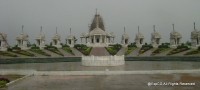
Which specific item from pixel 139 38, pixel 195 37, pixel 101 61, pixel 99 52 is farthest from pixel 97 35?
pixel 101 61

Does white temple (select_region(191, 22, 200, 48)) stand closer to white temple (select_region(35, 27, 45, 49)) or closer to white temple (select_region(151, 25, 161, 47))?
white temple (select_region(151, 25, 161, 47))

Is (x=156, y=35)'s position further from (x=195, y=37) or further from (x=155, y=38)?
(x=195, y=37)

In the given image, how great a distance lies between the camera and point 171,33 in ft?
182

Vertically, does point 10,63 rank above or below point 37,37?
below

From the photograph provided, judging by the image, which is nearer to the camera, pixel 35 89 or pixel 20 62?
pixel 35 89

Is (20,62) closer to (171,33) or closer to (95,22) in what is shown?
(95,22)

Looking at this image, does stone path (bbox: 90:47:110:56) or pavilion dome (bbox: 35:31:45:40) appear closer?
stone path (bbox: 90:47:110:56)

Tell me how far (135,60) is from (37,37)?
118 ft

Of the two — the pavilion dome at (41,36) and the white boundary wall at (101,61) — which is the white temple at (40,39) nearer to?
the pavilion dome at (41,36)

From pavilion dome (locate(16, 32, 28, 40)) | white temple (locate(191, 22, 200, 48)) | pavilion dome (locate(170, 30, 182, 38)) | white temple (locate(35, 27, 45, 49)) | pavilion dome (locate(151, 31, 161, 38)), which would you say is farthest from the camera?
pavilion dome (locate(151, 31, 161, 38))

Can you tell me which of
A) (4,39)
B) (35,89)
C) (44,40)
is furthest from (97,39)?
(35,89)

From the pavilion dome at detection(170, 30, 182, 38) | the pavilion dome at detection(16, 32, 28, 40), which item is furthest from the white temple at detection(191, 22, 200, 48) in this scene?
the pavilion dome at detection(16, 32, 28, 40)

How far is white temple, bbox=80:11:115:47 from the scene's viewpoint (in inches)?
2294

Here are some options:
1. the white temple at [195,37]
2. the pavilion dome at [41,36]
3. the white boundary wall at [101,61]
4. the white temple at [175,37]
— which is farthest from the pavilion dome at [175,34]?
the pavilion dome at [41,36]
